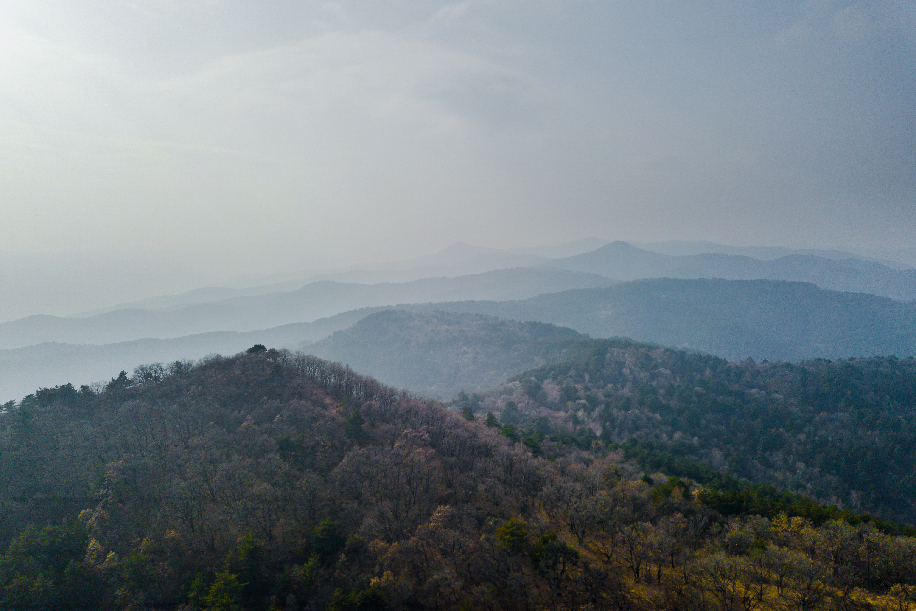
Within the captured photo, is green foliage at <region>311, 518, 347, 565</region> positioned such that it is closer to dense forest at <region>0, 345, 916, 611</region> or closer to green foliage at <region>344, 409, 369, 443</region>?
dense forest at <region>0, 345, 916, 611</region>

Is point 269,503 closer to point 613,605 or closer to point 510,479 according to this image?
point 510,479

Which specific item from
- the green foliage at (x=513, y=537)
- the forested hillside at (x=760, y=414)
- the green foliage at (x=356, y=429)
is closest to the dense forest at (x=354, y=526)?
the green foliage at (x=513, y=537)

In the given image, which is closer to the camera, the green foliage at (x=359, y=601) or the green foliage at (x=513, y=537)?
the green foliage at (x=359, y=601)

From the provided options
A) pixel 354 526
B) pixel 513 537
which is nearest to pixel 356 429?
pixel 354 526

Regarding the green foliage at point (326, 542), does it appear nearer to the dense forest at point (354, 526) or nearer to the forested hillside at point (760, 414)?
the dense forest at point (354, 526)

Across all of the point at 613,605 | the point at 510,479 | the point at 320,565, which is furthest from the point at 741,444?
the point at 320,565

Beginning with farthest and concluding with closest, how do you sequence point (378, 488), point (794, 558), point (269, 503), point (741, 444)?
point (741, 444), point (378, 488), point (269, 503), point (794, 558)
